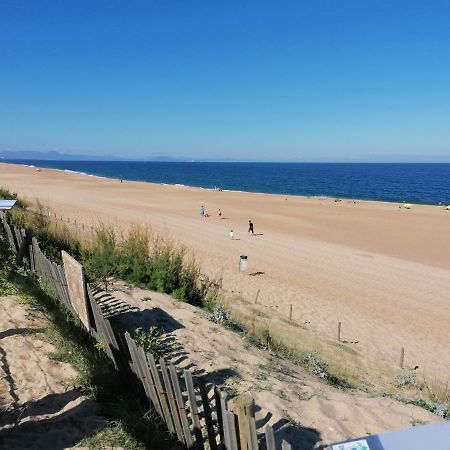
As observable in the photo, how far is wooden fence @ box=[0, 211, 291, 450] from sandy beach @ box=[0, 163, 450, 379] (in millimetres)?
7010

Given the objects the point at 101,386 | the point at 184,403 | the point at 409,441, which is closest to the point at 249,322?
the point at 101,386

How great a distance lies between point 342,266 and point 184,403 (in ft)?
57.7

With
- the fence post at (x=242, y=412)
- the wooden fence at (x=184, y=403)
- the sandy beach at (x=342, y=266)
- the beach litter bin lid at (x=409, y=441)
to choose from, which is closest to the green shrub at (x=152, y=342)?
the wooden fence at (x=184, y=403)

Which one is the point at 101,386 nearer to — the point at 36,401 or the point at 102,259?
the point at 36,401

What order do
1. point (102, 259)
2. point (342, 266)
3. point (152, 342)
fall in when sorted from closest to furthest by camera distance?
point (152, 342)
point (102, 259)
point (342, 266)

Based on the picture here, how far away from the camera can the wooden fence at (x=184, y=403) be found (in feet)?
10.6

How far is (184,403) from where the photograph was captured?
3973mm

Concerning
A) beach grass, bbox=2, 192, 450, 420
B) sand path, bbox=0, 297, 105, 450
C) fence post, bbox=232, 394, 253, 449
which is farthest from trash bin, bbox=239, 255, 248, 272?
fence post, bbox=232, 394, 253, 449

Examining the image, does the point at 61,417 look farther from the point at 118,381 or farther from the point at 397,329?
the point at 397,329

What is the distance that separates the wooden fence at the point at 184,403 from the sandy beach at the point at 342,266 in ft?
23.0

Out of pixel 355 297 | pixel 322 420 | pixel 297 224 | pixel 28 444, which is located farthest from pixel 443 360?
pixel 297 224

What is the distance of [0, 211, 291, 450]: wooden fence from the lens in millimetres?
3240

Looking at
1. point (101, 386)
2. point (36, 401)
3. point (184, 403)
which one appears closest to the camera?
point (184, 403)

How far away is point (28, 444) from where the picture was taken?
4.00m
